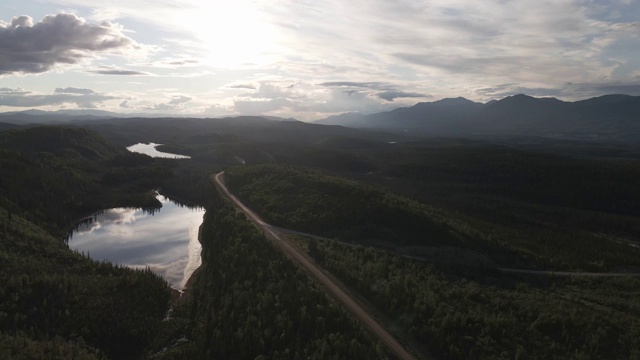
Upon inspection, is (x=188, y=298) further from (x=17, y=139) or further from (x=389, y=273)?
(x=17, y=139)

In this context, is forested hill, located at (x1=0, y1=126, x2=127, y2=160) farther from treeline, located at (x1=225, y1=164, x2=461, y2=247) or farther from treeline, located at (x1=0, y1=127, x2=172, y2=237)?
treeline, located at (x1=225, y1=164, x2=461, y2=247)

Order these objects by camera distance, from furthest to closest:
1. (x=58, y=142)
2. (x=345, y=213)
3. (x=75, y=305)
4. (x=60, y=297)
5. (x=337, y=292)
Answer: (x=58, y=142)
(x=345, y=213)
(x=60, y=297)
(x=75, y=305)
(x=337, y=292)

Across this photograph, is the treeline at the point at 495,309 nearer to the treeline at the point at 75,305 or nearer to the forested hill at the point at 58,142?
the treeline at the point at 75,305

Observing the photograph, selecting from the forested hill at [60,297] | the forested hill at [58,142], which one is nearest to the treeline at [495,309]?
the forested hill at [60,297]

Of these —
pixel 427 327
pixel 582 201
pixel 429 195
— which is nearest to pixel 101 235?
pixel 427 327

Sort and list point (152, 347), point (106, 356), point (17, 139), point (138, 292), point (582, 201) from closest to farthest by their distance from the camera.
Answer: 1. point (106, 356)
2. point (152, 347)
3. point (138, 292)
4. point (582, 201)
5. point (17, 139)

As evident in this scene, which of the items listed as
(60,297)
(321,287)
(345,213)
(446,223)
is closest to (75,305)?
(60,297)

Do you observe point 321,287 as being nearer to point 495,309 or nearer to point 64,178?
point 495,309
